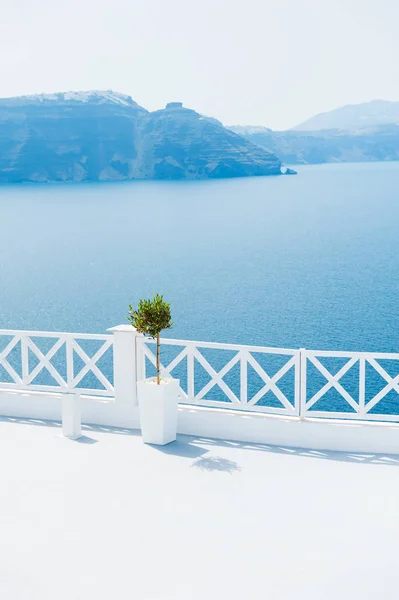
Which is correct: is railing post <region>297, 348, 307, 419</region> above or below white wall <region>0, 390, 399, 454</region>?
above

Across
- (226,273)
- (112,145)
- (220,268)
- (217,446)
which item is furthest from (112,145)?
(217,446)

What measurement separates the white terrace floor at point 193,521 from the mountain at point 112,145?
163 m

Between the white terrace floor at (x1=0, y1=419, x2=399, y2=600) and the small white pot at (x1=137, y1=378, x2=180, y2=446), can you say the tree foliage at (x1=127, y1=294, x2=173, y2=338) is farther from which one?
the white terrace floor at (x1=0, y1=419, x2=399, y2=600)

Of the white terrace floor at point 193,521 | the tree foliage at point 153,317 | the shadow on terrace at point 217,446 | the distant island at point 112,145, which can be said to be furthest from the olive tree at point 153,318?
the distant island at point 112,145

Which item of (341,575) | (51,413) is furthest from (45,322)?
(341,575)

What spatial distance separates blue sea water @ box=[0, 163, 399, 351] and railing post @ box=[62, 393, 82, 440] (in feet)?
64.9

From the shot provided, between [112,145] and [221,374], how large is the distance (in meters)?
176

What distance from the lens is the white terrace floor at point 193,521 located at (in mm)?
4641

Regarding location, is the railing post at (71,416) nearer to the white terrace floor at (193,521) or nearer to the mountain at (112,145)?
the white terrace floor at (193,521)

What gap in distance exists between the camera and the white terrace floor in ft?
15.2

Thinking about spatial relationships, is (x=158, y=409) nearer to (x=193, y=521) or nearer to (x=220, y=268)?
(x=193, y=521)

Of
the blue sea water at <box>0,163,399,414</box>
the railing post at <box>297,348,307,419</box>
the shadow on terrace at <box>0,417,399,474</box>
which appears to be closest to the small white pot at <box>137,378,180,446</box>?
the shadow on terrace at <box>0,417,399,474</box>

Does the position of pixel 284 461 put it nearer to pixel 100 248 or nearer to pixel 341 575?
pixel 341 575

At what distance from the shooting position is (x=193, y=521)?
556cm
